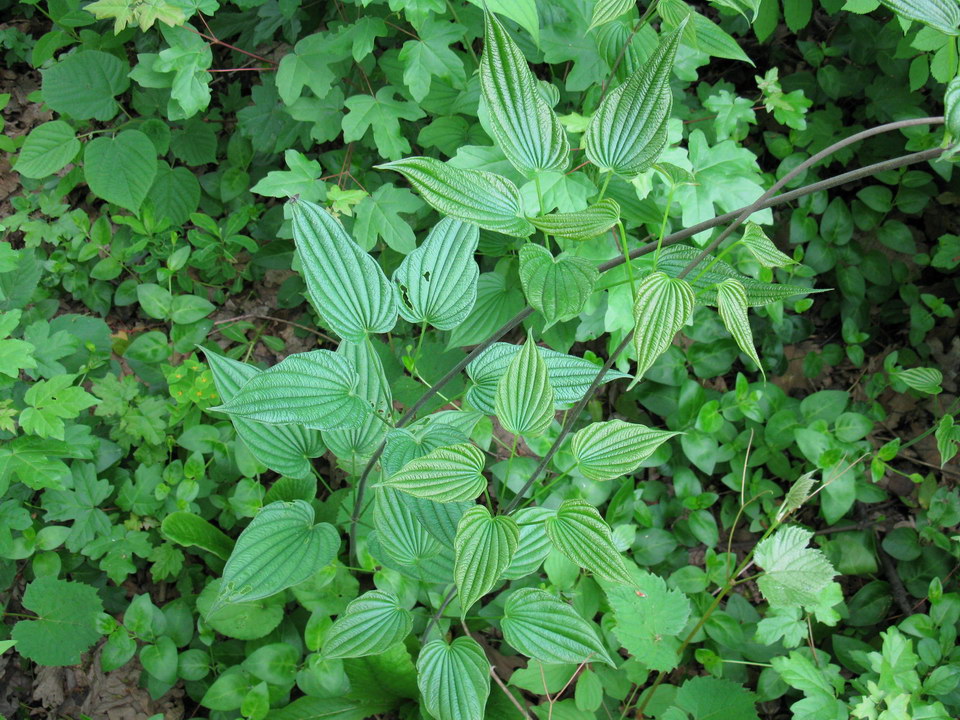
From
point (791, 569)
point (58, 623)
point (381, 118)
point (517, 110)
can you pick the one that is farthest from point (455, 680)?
point (381, 118)

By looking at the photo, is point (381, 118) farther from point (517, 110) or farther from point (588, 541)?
point (588, 541)

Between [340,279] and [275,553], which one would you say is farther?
[275,553]

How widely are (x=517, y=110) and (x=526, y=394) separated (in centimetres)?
38

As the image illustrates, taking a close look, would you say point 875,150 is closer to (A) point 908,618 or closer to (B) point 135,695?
(A) point 908,618

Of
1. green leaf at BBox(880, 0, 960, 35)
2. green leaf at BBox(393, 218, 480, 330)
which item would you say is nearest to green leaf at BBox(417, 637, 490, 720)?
green leaf at BBox(393, 218, 480, 330)

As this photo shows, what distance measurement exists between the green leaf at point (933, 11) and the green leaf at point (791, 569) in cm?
109

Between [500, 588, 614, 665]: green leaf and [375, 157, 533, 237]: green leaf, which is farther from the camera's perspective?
[500, 588, 614, 665]: green leaf

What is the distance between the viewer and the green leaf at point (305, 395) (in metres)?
0.99

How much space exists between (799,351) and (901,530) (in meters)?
0.65

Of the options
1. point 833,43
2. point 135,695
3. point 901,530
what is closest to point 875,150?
point 833,43

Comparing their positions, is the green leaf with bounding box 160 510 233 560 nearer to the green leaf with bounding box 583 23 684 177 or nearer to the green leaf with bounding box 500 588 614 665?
the green leaf with bounding box 500 588 614 665

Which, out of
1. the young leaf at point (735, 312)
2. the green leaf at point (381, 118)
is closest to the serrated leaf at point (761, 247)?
the young leaf at point (735, 312)

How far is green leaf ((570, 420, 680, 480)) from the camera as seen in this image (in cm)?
100

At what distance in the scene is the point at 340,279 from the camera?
1.08 m
